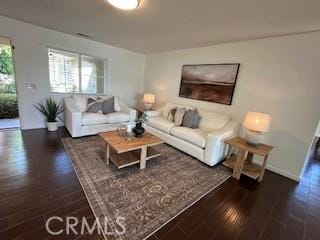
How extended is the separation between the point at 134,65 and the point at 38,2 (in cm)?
310

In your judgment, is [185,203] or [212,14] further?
[212,14]

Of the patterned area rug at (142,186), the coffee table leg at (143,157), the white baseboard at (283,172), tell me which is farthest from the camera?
the white baseboard at (283,172)

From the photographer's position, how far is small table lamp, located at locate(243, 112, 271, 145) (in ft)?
7.67

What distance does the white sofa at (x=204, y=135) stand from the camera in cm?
262

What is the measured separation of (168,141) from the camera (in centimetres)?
341

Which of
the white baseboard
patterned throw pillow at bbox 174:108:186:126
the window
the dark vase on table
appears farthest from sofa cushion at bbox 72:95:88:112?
the white baseboard

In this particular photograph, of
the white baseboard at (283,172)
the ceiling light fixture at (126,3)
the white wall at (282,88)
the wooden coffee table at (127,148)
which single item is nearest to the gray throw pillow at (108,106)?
the wooden coffee table at (127,148)

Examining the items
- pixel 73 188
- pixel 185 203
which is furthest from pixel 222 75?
pixel 73 188

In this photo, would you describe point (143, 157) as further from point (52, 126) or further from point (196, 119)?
point (52, 126)

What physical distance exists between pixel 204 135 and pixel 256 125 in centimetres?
86

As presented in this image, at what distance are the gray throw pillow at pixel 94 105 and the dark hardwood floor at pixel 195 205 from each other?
55.2 inches

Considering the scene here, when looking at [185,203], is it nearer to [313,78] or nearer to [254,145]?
[254,145]

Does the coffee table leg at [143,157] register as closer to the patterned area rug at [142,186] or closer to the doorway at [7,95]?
the patterned area rug at [142,186]

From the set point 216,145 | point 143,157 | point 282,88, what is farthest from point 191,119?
point 282,88
